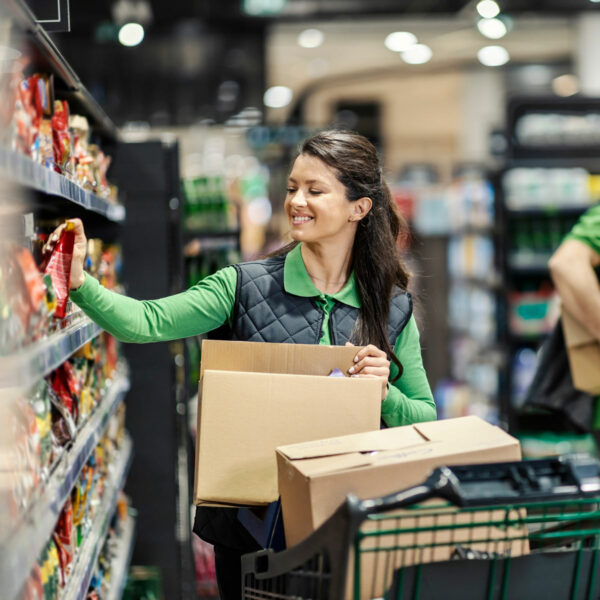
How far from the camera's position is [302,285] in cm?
242

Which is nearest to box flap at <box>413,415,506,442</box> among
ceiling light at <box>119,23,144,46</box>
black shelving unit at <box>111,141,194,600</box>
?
black shelving unit at <box>111,141,194,600</box>

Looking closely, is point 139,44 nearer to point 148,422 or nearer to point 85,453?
point 148,422

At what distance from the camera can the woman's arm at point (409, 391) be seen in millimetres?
2254

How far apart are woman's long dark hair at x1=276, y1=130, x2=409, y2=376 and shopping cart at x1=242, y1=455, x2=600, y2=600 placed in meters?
0.75

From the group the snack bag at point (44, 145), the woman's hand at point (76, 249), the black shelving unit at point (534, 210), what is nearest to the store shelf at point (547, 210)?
the black shelving unit at point (534, 210)

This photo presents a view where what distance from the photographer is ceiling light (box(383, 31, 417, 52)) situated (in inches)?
525

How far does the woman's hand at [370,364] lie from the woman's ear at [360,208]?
1.73ft

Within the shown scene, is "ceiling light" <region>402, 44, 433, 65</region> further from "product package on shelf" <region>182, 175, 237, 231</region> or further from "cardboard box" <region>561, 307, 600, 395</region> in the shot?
"cardboard box" <region>561, 307, 600, 395</region>

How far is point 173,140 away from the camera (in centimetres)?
434

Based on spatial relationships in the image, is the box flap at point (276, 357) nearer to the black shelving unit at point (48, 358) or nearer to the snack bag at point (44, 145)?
the black shelving unit at point (48, 358)

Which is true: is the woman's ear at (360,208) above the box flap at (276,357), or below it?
above

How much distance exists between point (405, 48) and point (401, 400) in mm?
12667

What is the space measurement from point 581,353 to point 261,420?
263cm

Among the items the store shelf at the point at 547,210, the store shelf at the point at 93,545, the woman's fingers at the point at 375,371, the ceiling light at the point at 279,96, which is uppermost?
the ceiling light at the point at 279,96
